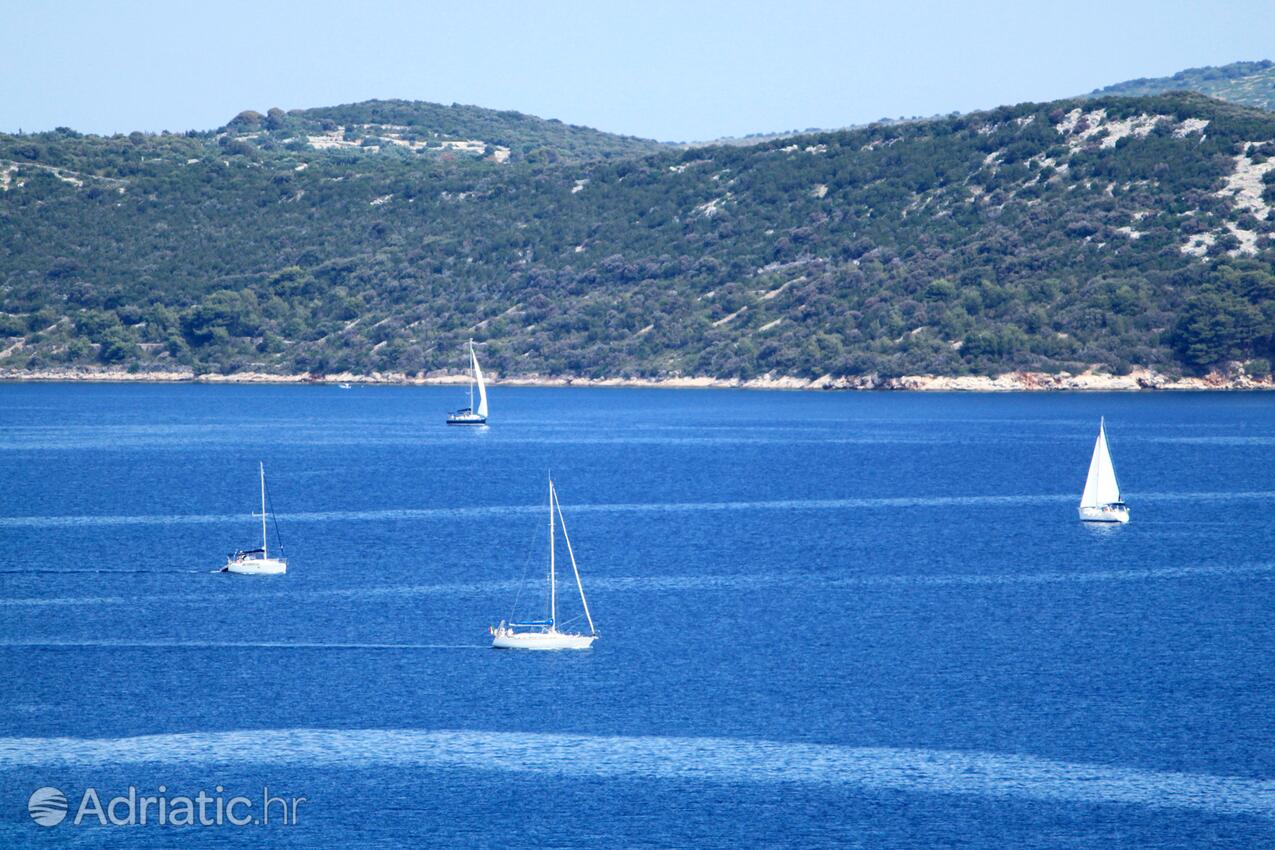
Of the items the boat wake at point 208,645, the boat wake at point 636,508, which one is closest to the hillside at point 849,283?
the boat wake at point 636,508

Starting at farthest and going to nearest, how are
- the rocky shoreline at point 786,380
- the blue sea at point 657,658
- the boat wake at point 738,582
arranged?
the rocky shoreline at point 786,380, the boat wake at point 738,582, the blue sea at point 657,658

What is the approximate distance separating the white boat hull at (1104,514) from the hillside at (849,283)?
76456 millimetres

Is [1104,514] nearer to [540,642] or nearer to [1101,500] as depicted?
[1101,500]

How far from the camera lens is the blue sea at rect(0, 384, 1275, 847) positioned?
117 feet

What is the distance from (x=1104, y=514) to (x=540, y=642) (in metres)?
36.5

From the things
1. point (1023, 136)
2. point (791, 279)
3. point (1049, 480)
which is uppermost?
point (1023, 136)

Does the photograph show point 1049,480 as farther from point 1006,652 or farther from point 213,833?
point 213,833

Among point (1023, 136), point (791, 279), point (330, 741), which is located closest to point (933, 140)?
point (1023, 136)

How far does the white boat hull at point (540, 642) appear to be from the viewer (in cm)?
4912

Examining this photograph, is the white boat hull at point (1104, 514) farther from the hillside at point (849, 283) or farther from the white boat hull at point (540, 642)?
the hillside at point (849, 283)

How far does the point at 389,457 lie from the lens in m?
109

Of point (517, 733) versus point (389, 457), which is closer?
point (517, 733)

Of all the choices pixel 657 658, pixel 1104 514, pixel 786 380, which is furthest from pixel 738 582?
pixel 786 380

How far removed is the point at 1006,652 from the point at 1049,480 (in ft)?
Answer: 157
